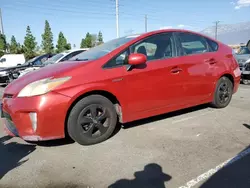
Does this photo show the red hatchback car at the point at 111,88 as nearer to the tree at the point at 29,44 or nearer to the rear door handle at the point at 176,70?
the rear door handle at the point at 176,70

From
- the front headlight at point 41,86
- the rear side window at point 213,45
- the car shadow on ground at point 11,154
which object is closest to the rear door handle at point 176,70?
the rear side window at point 213,45

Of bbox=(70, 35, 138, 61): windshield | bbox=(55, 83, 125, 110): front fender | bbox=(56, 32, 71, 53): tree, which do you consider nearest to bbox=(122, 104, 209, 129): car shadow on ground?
bbox=(55, 83, 125, 110): front fender

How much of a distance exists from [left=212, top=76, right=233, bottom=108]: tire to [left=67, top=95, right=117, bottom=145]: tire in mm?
2315

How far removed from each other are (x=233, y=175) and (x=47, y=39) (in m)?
53.3

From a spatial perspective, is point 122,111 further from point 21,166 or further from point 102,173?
point 21,166

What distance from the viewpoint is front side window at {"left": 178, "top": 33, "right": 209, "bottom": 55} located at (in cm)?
394

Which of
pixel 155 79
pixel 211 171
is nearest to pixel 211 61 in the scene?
pixel 155 79

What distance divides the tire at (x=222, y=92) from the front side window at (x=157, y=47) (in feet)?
4.51

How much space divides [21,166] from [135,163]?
1360 millimetres

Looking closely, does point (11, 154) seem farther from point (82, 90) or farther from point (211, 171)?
point (211, 171)

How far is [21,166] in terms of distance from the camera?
2.68m

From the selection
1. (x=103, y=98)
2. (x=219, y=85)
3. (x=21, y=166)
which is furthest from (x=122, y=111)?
(x=219, y=85)

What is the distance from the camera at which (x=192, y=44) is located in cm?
409

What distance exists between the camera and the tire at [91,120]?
2971 millimetres
